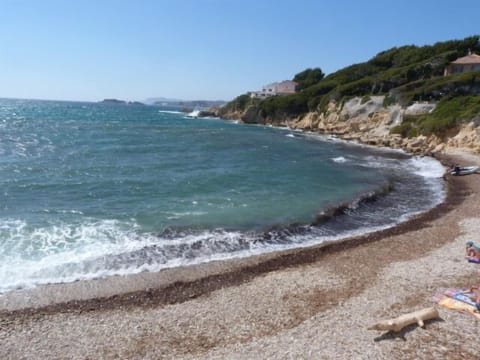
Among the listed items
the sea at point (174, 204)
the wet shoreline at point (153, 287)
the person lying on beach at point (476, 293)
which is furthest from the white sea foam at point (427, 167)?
the person lying on beach at point (476, 293)

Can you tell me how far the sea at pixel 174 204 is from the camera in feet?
44.7

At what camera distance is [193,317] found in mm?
9320

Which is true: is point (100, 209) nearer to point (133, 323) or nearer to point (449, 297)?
point (133, 323)

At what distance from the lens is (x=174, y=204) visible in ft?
65.1

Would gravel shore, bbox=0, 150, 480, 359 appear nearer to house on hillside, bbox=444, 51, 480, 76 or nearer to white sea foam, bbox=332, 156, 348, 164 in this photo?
white sea foam, bbox=332, 156, 348, 164

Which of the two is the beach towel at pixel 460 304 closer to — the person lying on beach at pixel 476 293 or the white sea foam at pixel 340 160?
the person lying on beach at pixel 476 293

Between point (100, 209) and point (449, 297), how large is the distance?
648 inches

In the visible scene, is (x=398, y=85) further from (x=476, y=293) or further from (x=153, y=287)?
(x=153, y=287)

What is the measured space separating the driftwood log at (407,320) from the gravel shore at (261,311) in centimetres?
16

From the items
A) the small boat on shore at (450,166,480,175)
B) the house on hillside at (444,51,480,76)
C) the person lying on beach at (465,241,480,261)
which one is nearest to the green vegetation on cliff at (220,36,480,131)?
the house on hillside at (444,51,480,76)

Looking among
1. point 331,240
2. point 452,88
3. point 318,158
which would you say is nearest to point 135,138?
point 318,158

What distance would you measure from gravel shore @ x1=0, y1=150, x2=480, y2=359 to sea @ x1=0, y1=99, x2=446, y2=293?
163 cm

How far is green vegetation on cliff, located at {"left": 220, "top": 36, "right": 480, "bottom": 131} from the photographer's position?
52.3m

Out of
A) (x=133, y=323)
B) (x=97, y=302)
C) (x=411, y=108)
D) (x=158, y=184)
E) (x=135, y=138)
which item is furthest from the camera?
(x=411, y=108)
